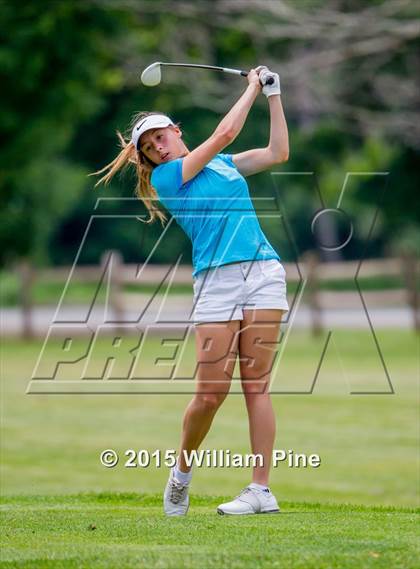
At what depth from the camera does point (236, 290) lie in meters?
6.50

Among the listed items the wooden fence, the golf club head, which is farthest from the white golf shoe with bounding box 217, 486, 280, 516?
the wooden fence

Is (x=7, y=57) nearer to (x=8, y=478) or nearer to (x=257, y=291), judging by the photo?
(x=8, y=478)

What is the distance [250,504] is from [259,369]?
701 millimetres

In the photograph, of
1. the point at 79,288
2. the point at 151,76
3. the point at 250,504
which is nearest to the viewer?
the point at 250,504

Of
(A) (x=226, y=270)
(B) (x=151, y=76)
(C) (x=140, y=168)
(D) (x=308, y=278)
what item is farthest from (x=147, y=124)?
(D) (x=308, y=278)

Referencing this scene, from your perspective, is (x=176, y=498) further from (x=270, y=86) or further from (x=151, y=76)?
(x=151, y=76)

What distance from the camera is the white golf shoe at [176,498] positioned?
22.4 ft

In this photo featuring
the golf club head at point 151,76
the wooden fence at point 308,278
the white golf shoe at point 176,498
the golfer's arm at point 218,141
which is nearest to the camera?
the golfer's arm at point 218,141

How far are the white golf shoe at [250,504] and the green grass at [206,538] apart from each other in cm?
9

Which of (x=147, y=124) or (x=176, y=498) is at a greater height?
(x=147, y=124)

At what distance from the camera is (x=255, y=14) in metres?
23.9

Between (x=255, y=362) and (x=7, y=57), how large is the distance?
60.5ft

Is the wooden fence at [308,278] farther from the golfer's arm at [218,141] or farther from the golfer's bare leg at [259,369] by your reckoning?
the golfer's arm at [218,141]

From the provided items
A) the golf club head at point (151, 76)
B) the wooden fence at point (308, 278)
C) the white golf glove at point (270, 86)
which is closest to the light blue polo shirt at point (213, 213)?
the white golf glove at point (270, 86)
